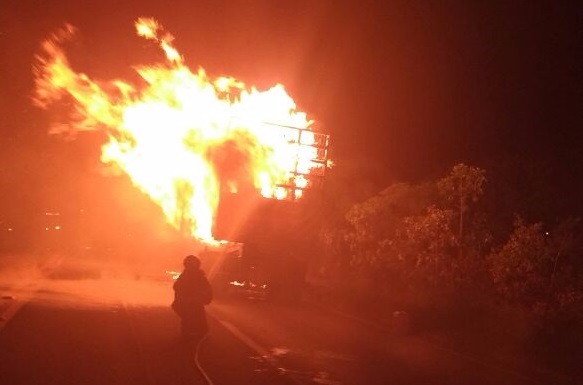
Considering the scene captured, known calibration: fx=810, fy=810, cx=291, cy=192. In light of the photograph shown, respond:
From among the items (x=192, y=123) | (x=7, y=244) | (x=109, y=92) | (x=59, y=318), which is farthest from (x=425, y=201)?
(x=7, y=244)

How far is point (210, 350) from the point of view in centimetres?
1384

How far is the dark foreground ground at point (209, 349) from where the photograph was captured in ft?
36.8

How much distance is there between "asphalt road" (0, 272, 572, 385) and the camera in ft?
36.7

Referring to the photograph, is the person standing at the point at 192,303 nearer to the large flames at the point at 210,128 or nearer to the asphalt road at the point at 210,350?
the asphalt road at the point at 210,350

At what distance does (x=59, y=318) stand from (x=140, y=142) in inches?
414

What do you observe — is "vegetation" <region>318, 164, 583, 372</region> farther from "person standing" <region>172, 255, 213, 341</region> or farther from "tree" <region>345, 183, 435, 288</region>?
"person standing" <region>172, 255, 213, 341</region>

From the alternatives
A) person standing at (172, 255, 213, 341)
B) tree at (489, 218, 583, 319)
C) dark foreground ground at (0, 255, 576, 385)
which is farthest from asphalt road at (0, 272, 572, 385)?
tree at (489, 218, 583, 319)

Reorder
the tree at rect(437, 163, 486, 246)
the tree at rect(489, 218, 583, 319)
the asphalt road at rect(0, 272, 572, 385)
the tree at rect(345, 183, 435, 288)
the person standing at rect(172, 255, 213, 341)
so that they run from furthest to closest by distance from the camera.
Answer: the tree at rect(345, 183, 435, 288), the tree at rect(437, 163, 486, 246), the tree at rect(489, 218, 583, 319), the person standing at rect(172, 255, 213, 341), the asphalt road at rect(0, 272, 572, 385)

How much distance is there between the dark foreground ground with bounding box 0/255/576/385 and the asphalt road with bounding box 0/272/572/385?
21 millimetres

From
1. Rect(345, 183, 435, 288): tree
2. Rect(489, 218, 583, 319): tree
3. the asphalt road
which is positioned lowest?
the asphalt road

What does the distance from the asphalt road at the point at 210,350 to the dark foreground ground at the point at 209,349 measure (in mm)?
21

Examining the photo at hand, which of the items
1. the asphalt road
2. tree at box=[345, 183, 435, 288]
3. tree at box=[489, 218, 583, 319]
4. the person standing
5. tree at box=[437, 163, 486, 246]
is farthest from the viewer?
tree at box=[345, 183, 435, 288]

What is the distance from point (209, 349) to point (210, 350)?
11 cm

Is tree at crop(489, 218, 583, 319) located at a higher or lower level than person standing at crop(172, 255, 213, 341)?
higher
